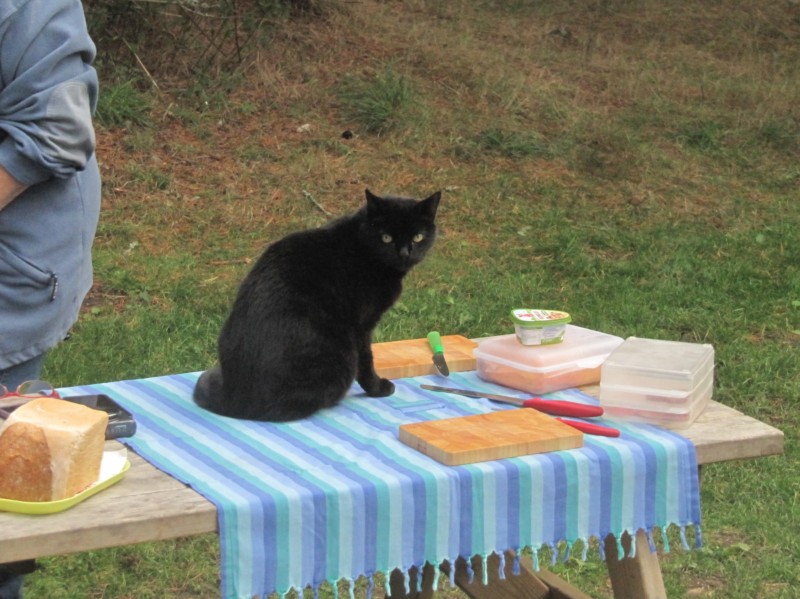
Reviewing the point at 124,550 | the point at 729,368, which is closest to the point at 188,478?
the point at 124,550

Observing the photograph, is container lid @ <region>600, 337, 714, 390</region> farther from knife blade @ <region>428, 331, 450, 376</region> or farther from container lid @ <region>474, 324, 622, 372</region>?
knife blade @ <region>428, 331, 450, 376</region>

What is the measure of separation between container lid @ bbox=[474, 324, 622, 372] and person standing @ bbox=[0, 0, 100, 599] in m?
0.95

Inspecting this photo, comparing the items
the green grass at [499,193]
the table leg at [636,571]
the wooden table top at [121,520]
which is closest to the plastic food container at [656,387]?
the table leg at [636,571]

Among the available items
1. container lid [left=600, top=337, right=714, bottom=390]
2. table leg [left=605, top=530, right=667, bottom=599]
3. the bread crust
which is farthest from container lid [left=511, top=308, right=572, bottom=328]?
the bread crust

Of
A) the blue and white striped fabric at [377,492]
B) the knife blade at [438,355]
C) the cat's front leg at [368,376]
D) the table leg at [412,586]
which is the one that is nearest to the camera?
the blue and white striped fabric at [377,492]

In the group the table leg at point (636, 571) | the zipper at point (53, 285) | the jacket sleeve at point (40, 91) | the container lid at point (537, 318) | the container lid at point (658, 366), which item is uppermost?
the jacket sleeve at point (40, 91)

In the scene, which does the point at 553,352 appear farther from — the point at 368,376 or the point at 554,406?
the point at 368,376

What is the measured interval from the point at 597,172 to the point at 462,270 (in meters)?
1.85

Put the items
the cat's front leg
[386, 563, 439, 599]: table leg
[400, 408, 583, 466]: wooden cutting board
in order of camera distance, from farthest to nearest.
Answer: [386, 563, 439, 599]: table leg
the cat's front leg
[400, 408, 583, 466]: wooden cutting board

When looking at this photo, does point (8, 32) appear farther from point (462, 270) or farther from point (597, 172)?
point (597, 172)

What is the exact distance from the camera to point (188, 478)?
6.38 feet

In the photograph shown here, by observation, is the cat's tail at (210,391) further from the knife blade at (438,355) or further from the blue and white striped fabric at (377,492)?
the knife blade at (438,355)

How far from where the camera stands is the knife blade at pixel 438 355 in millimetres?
2688

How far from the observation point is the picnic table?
1686 mm
